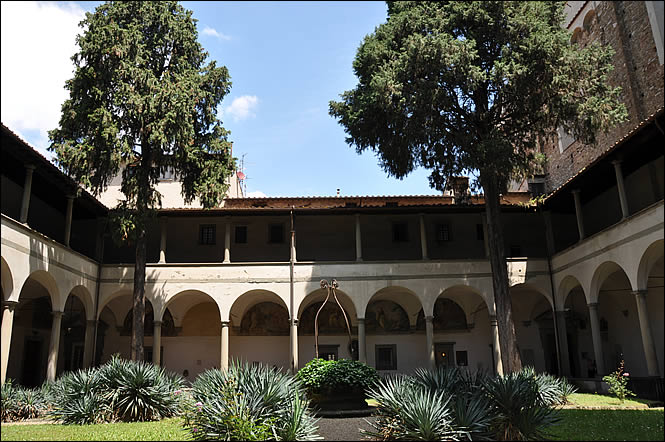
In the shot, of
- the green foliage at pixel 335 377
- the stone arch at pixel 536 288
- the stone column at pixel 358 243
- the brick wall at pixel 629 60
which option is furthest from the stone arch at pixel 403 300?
the brick wall at pixel 629 60

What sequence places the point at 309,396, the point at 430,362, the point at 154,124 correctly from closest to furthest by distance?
the point at 309,396, the point at 154,124, the point at 430,362

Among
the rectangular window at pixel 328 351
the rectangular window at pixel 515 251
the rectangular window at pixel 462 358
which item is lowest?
the rectangular window at pixel 462 358

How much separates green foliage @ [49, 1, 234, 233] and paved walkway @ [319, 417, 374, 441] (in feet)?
29.7

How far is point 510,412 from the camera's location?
9.23 metres

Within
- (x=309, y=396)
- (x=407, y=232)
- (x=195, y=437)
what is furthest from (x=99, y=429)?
(x=407, y=232)

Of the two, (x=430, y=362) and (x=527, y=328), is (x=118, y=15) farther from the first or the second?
(x=527, y=328)

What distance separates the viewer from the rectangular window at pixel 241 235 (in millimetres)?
23297

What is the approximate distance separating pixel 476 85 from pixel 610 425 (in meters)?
9.81

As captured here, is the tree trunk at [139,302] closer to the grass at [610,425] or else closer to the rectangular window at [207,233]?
the rectangular window at [207,233]

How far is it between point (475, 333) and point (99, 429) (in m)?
16.3

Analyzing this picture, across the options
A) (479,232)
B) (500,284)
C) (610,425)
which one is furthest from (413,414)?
(479,232)

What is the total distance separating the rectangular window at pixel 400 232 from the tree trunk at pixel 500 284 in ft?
18.7

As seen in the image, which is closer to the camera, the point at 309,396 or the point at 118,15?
the point at 309,396

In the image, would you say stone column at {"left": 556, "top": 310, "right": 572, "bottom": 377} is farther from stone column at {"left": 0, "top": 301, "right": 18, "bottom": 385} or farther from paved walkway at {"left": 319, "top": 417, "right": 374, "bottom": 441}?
stone column at {"left": 0, "top": 301, "right": 18, "bottom": 385}
